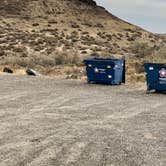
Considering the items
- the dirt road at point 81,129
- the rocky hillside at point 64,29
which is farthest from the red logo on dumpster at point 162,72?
the rocky hillside at point 64,29

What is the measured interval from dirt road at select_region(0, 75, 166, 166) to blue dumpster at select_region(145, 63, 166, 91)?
1517 mm

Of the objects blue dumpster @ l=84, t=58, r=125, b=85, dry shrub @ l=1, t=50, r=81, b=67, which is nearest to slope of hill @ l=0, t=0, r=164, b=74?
dry shrub @ l=1, t=50, r=81, b=67

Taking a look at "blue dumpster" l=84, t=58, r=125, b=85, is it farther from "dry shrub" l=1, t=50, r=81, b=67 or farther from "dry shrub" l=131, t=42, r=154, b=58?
"dry shrub" l=131, t=42, r=154, b=58

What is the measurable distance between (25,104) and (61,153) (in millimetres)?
7983

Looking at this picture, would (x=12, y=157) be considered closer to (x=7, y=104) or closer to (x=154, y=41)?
(x=7, y=104)

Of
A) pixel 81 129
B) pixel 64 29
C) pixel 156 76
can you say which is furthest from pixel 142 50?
pixel 81 129

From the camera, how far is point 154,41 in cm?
9950

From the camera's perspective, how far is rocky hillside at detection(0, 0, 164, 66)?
247 ft

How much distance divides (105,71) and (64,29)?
220 ft

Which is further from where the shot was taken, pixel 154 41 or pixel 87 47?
pixel 154 41

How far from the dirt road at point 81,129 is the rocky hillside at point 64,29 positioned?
4501 cm

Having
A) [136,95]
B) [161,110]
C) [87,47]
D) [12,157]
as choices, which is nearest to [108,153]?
[12,157]

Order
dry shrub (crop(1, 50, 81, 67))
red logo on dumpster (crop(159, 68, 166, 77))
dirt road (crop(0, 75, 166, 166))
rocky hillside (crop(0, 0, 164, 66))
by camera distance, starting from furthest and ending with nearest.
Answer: rocky hillside (crop(0, 0, 164, 66)) → dry shrub (crop(1, 50, 81, 67)) → red logo on dumpster (crop(159, 68, 166, 77)) → dirt road (crop(0, 75, 166, 166))

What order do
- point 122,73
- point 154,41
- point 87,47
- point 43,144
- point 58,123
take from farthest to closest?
point 154,41, point 87,47, point 122,73, point 58,123, point 43,144
